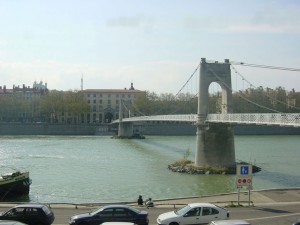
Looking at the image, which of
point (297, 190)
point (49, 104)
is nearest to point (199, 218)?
point (297, 190)

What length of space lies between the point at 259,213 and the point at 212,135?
23.8 metres

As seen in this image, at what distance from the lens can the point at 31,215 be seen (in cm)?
1473

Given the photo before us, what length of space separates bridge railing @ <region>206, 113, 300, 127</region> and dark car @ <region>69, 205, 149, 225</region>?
15.0 m

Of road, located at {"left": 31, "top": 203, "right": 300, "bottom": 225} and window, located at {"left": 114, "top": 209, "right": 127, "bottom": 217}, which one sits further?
road, located at {"left": 31, "top": 203, "right": 300, "bottom": 225}

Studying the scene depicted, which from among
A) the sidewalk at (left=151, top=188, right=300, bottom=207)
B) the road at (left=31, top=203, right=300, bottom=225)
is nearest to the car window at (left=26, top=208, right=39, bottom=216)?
the road at (left=31, top=203, right=300, bottom=225)

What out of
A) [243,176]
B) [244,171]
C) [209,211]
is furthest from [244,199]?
[209,211]

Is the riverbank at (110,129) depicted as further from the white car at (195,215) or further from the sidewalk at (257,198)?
the white car at (195,215)

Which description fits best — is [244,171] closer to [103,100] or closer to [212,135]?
[212,135]

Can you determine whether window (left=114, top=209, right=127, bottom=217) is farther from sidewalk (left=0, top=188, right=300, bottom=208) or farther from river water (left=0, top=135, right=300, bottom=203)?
river water (left=0, top=135, right=300, bottom=203)

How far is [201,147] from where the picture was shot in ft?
135

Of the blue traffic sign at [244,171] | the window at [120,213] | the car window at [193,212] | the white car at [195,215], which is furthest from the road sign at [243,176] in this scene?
the window at [120,213]

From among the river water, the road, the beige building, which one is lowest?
the river water

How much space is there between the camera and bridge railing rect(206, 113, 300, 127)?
27812mm

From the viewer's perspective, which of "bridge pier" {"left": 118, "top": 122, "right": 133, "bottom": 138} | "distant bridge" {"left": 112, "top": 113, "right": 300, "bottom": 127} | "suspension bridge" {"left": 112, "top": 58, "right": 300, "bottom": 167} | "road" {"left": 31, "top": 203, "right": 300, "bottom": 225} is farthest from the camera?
"bridge pier" {"left": 118, "top": 122, "right": 133, "bottom": 138}
